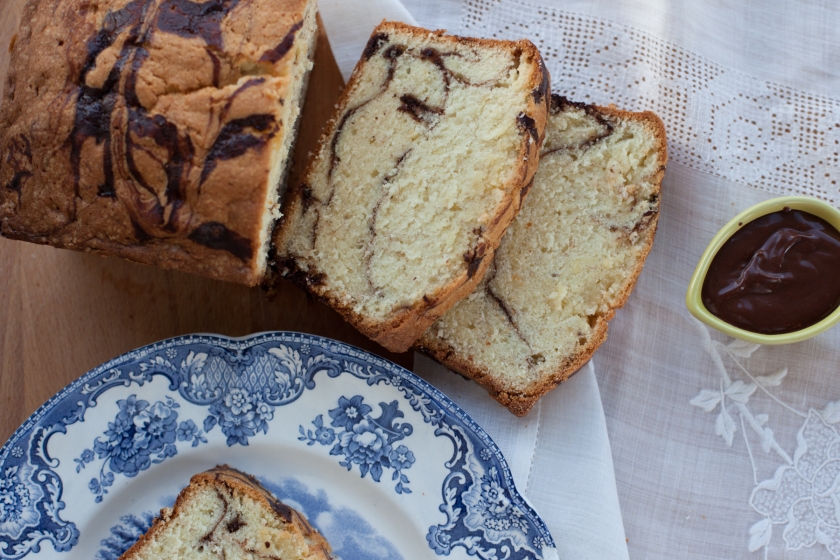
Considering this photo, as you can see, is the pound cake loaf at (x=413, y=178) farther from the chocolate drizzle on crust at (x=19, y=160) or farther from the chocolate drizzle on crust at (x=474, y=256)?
the chocolate drizzle on crust at (x=19, y=160)

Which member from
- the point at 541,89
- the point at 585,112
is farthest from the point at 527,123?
the point at 585,112

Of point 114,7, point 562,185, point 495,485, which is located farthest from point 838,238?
point 114,7

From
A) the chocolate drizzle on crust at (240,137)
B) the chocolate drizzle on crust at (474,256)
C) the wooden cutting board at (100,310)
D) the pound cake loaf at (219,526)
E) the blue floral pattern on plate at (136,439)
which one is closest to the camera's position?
the chocolate drizzle on crust at (240,137)

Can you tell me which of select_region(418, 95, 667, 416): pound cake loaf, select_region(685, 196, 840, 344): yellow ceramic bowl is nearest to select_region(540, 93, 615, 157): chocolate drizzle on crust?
select_region(418, 95, 667, 416): pound cake loaf

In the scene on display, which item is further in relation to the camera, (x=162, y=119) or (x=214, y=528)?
(x=214, y=528)

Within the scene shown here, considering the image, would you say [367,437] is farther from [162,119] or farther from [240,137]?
[162,119]

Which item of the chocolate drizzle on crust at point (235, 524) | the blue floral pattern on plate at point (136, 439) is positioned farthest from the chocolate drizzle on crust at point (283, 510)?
the blue floral pattern on plate at point (136, 439)
